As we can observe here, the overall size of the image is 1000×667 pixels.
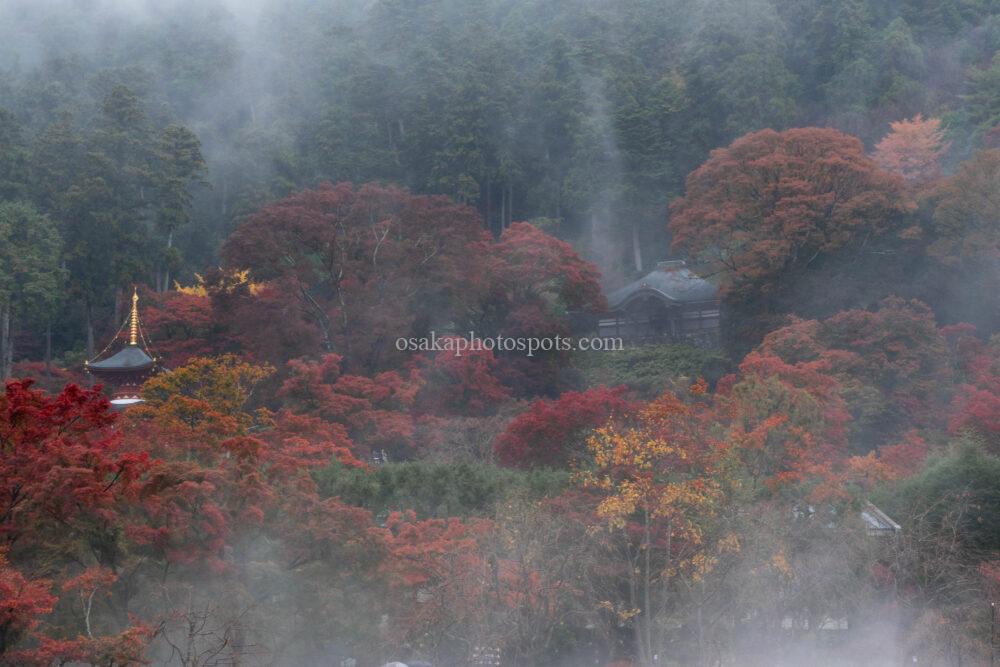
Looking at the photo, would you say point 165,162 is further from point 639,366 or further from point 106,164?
point 639,366

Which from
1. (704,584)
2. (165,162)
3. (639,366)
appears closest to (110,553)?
(704,584)

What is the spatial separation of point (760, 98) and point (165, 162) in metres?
17.8

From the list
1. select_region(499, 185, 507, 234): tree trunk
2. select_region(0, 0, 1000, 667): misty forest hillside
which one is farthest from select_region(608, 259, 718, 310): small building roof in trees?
select_region(499, 185, 507, 234): tree trunk

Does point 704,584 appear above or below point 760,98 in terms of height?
below

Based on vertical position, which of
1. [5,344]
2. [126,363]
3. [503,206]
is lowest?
[126,363]

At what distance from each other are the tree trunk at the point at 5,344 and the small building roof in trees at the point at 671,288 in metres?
14.8

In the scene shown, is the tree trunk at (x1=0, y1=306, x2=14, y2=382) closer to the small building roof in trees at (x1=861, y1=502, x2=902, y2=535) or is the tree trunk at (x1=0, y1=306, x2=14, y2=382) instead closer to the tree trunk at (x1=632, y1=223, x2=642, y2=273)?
the tree trunk at (x1=632, y1=223, x2=642, y2=273)

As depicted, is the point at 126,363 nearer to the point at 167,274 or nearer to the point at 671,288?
the point at 167,274

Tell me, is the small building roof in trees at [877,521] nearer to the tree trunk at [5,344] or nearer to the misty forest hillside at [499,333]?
the misty forest hillside at [499,333]

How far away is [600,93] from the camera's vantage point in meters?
37.6

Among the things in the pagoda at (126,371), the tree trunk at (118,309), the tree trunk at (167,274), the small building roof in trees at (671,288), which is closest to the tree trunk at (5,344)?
the tree trunk at (118,309)

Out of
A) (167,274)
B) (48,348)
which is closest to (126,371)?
(48,348)

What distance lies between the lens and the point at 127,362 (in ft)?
70.9

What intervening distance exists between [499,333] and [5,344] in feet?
39.9
